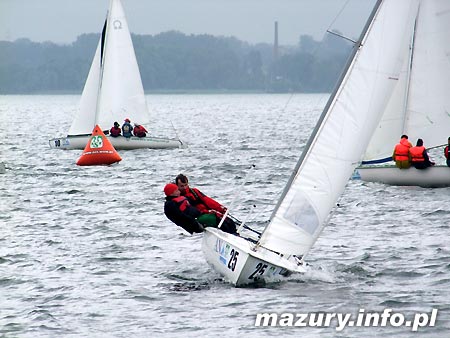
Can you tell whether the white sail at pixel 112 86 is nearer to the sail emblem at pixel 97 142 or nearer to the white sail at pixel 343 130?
the sail emblem at pixel 97 142

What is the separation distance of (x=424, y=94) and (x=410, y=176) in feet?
9.42

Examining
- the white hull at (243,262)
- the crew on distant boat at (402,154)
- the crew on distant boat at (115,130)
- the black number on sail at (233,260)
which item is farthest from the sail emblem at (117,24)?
the black number on sail at (233,260)

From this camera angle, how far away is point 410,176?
88.4 ft

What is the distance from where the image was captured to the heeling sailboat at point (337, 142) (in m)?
14.7

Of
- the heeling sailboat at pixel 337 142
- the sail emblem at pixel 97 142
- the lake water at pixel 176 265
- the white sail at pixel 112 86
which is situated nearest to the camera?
the lake water at pixel 176 265

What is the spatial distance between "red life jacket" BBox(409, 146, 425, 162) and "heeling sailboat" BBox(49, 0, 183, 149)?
14484 mm

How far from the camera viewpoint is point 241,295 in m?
15.0

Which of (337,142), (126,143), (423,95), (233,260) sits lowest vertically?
(126,143)

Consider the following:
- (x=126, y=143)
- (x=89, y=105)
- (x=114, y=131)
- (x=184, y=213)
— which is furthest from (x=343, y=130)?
(x=89, y=105)

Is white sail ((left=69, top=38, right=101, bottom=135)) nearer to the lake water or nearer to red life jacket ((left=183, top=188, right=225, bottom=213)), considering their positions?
the lake water

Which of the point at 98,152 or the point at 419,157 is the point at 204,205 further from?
the point at 98,152

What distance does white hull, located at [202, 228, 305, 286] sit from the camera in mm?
14984

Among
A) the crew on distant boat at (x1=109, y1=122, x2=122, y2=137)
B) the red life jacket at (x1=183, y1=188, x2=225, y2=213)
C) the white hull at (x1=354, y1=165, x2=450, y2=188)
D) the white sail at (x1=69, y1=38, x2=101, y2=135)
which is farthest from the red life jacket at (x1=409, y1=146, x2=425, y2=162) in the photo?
the white sail at (x1=69, y1=38, x2=101, y2=135)

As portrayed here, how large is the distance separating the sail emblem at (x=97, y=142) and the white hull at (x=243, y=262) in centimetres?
1861
